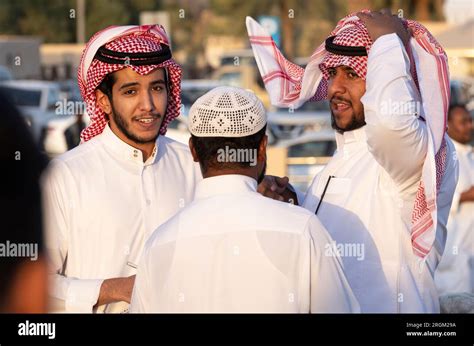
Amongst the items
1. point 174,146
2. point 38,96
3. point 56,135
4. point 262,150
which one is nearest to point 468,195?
point 174,146

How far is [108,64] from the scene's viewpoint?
4938mm

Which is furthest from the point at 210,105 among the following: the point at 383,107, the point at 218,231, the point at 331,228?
the point at 331,228

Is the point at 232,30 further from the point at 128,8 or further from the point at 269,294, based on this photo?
the point at 269,294

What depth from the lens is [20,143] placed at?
232cm

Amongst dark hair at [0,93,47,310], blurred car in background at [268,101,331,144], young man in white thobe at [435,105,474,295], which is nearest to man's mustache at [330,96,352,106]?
dark hair at [0,93,47,310]

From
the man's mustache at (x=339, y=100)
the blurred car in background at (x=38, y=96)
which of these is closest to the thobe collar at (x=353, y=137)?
the man's mustache at (x=339, y=100)

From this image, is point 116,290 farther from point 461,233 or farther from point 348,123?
point 461,233

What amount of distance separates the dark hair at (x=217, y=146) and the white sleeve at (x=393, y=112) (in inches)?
21.4

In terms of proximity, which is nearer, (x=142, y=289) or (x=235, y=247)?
(x=235, y=247)

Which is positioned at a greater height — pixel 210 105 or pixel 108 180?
pixel 210 105

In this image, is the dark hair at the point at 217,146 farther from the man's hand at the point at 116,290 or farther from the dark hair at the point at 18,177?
the dark hair at the point at 18,177

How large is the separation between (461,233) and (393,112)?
515 centimetres
